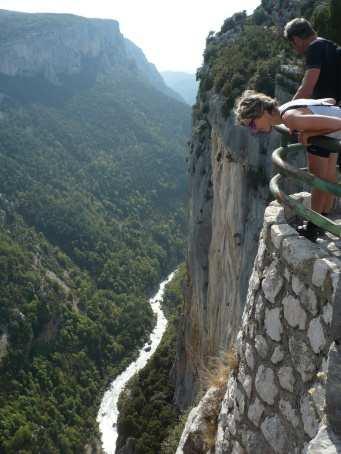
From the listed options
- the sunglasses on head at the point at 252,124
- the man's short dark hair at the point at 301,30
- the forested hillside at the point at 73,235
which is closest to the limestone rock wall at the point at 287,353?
the sunglasses on head at the point at 252,124

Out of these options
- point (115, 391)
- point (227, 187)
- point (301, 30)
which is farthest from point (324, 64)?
point (115, 391)

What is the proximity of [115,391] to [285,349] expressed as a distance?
7279cm

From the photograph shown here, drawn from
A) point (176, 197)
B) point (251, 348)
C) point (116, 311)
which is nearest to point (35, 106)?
point (176, 197)

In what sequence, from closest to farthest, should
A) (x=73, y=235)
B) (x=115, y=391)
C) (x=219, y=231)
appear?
1. (x=219, y=231)
2. (x=115, y=391)
3. (x=73, y=235)

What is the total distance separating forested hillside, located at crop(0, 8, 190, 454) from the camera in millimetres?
68062

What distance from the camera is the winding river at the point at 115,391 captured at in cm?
6180

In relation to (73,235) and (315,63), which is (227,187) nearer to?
(315,63)

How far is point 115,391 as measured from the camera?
2849 inches

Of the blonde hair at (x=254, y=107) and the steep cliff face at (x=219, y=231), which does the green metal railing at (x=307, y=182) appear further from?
the steep cliff face at (x=219, y=231)

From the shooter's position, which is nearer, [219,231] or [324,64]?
[324,64]

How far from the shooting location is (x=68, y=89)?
189500mm

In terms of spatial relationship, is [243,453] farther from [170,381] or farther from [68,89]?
[68,89]

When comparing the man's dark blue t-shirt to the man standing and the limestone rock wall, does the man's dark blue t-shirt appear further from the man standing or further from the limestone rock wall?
the limestone rock wall

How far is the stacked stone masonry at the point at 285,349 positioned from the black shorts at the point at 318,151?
709 millimetres
